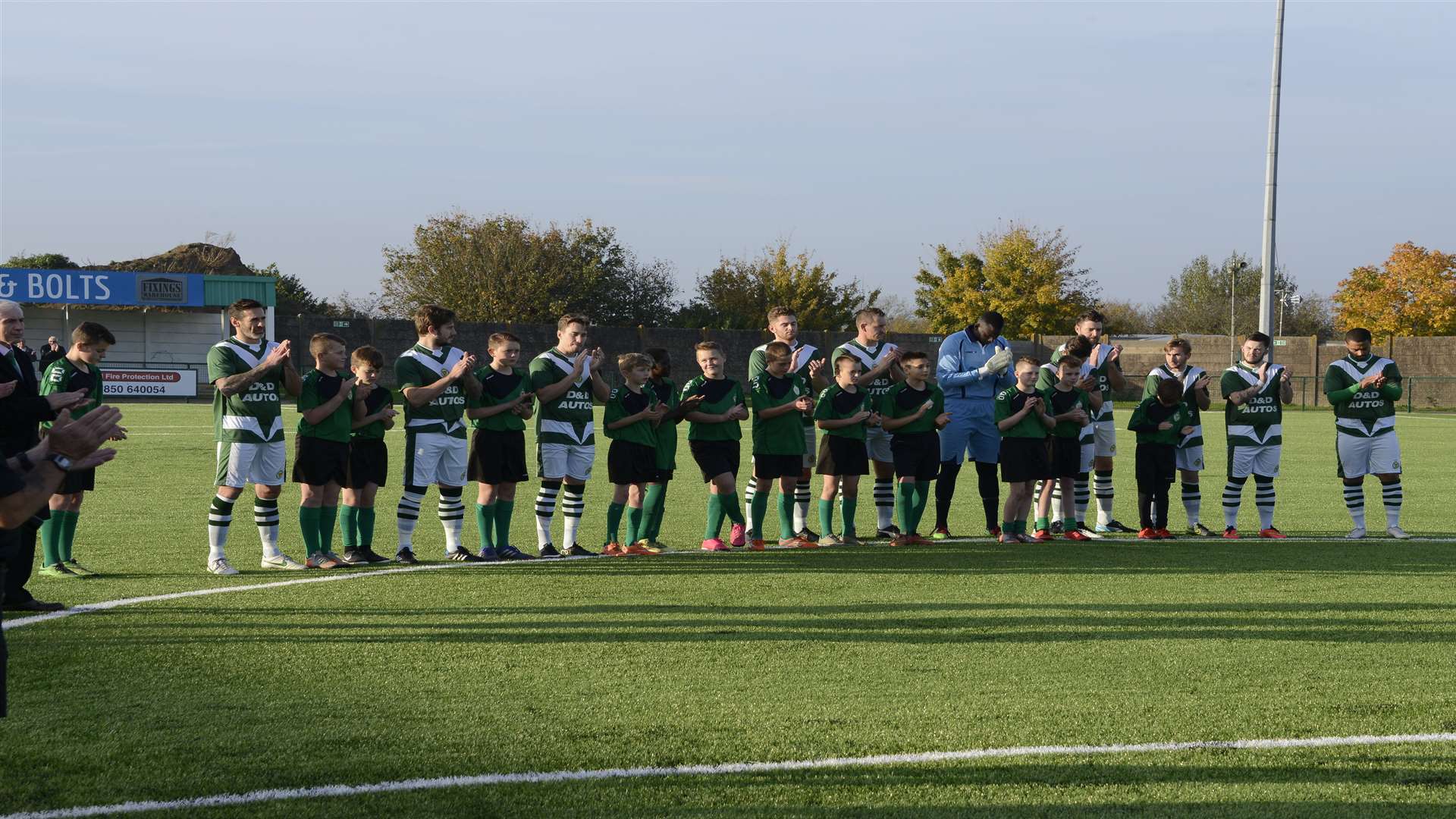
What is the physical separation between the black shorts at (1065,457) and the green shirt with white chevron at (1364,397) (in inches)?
88.7

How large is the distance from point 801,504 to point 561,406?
7.93ft

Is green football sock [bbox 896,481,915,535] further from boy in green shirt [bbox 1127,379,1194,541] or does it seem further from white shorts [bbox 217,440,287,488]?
white shorts [bbox 217,440,287,488]

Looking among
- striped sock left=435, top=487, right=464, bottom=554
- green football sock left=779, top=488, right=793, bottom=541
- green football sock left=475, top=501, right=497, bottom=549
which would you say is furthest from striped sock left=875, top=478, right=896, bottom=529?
striped sock left=435, top=487, right=464, bottom=554

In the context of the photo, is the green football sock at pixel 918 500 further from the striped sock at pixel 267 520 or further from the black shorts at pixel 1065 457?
the striped sock at pixel 267 520

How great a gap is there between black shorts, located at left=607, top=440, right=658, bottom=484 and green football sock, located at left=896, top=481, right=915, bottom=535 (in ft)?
6.95

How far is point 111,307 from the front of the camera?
44969mm

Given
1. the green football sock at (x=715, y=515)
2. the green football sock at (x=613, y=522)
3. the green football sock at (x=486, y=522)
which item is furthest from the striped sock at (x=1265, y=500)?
the green football sock at (x=486, y=522)

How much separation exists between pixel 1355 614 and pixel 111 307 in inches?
1773

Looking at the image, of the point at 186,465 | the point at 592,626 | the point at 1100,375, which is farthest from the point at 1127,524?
the point at 186,465

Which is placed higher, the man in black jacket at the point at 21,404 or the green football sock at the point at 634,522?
the man in black jacket at the point at 21,404

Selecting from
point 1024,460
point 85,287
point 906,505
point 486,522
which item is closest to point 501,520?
point 486,522

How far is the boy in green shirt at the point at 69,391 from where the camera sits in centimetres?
883

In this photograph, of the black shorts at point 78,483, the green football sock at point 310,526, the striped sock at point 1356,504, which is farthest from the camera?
the striped sock at point 1356,504

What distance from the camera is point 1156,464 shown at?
459 inches
